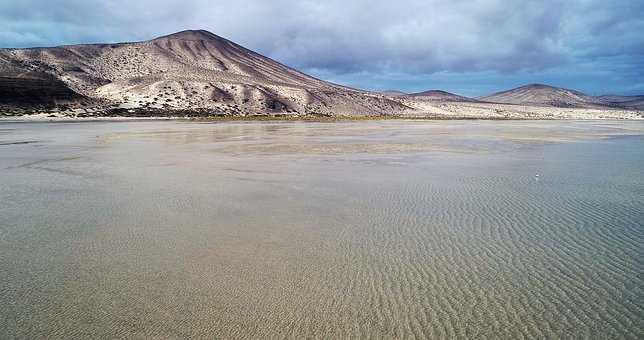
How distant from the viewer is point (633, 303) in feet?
11.9

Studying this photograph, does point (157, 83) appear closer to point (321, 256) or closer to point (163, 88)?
A: point (163, 88)

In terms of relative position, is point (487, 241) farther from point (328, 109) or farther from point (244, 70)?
point (244, 70)

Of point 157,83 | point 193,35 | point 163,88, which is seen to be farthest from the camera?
point 193,35

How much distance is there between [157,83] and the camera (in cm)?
6488

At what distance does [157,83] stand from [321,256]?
65867mm

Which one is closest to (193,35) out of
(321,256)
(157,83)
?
(157,83)

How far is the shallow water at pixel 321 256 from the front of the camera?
133 inches

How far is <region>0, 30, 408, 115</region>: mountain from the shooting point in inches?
2020

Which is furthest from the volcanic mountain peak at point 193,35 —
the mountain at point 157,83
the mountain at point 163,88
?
the mountain at point 157,83

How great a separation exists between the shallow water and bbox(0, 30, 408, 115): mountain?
44217 mm

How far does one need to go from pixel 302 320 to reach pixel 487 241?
2.78 meters

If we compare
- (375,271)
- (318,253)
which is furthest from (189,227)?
(375,271)

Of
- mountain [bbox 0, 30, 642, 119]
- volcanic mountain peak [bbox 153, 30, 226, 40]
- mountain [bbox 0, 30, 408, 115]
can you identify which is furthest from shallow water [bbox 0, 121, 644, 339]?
volcanic mountain peak [bbox 153, 30, 226, 40]

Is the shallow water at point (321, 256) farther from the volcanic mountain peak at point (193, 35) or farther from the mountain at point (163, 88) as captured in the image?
the volcanic mountain peak at point (193, 35)
